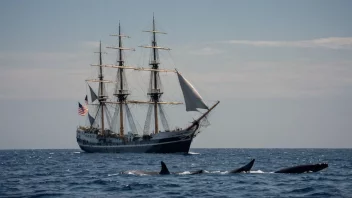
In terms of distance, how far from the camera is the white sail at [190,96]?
109 meters

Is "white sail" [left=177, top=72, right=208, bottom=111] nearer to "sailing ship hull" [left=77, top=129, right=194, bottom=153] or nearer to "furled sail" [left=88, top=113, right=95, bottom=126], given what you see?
"sailing ship hull" [left=77, top=129, right=194, bottom=153]

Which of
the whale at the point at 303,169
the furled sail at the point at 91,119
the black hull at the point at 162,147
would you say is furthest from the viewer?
the furled sail at the point at 91,119

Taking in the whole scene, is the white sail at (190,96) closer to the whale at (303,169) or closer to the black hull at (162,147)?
the black hull at (162,147)

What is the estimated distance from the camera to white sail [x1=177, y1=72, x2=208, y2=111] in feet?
358

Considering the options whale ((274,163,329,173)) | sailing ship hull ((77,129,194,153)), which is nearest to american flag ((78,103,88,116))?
sailing ship hull ((77,129,194,153))

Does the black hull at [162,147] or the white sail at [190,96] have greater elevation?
the white sail at [190,96]

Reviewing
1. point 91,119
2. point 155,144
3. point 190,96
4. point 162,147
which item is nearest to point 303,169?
point 190,96

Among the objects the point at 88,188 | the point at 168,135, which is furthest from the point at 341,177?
the point at 168,135

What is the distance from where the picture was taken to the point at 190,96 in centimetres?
11069

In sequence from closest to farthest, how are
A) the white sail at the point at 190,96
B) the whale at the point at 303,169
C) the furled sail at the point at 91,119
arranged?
1. the whale at the point at 303,169
2. the white sail at the point at 190,96
3. the furled sail at the point at 91,119

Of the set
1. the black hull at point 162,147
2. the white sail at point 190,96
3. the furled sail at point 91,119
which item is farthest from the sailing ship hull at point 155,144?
the furled sail at point 91,119

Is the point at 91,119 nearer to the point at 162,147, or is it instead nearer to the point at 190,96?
the point at 162,147

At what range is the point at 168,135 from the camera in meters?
112

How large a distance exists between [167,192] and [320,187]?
9.62m
